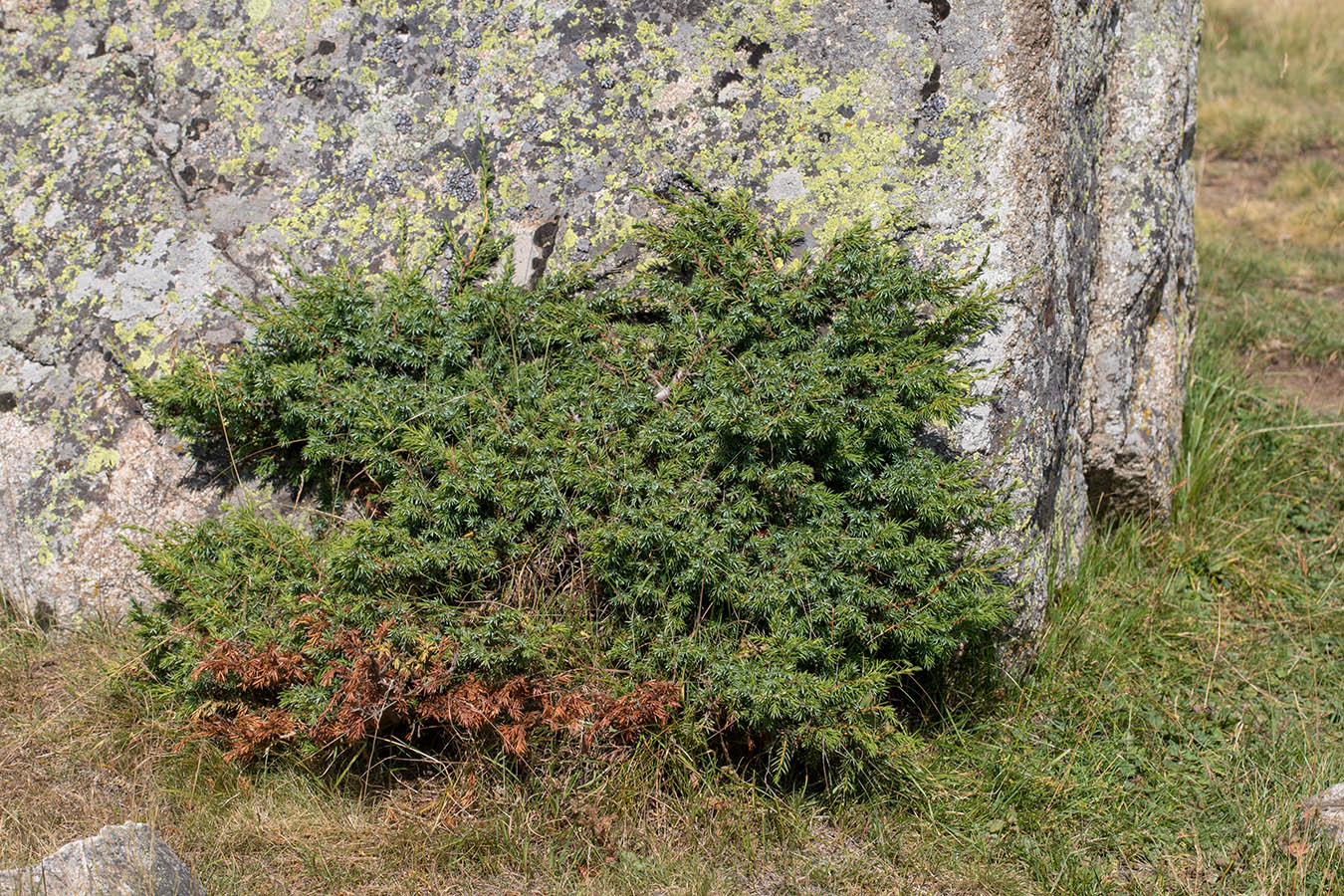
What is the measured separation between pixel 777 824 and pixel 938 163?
2.15m

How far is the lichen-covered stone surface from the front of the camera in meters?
3.36

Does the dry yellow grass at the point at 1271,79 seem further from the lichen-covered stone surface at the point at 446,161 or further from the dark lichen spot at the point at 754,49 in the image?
the dark lichen spot at the point at 754,49

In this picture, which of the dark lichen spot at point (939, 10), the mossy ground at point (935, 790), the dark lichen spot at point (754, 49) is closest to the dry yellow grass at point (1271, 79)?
the dark lichen spot at point (939, 10)

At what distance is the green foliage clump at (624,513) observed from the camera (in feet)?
9.70

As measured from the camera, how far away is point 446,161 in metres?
3.65

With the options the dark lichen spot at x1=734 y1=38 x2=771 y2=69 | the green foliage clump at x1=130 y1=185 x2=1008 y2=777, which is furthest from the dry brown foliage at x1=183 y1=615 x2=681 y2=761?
the dark lichen spot at x1=734 y1=38 x2=771 y2=69

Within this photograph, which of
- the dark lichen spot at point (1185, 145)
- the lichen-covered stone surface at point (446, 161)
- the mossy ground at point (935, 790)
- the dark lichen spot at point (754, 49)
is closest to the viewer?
the mossy ground at point (935, 790)

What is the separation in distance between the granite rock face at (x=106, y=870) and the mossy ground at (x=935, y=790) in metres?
0.33

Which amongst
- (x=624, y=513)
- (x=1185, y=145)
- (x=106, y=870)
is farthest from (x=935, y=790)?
(x=1185, y=145)

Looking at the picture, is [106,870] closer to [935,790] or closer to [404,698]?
[404,698]

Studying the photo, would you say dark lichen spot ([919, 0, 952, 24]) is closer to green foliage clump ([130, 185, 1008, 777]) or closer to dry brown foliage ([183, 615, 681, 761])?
green foliage clump ([130, 185, 1008, 777])

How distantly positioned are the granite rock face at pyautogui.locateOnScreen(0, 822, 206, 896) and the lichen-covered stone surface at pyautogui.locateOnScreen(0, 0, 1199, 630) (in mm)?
1223

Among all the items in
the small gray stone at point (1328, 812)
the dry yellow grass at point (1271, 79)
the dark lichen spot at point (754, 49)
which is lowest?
the small gray stone at point (1328, 812)

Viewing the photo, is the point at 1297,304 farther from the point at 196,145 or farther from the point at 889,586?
the point at 196,145
